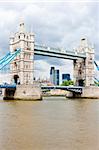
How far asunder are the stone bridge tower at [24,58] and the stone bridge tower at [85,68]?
14.8 m

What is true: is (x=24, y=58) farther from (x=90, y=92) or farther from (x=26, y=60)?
(x=90, y=92)

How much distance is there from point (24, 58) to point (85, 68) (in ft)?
53.3

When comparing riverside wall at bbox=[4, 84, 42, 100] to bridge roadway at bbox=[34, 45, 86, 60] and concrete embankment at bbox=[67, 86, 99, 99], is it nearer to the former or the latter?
bridge roadway at bbox=[34, 45, 86, 60]

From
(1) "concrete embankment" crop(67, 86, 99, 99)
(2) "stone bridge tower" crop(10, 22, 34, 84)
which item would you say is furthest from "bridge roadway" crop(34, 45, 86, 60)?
(1) "concrete embankment" crop(67, 86, 99, 99)

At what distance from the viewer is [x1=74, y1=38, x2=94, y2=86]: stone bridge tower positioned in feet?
207

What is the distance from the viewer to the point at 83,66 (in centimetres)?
6347

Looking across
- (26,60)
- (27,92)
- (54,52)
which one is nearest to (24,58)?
(26,60)

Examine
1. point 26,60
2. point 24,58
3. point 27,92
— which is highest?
point 24,58

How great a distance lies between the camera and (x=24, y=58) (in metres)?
51.6

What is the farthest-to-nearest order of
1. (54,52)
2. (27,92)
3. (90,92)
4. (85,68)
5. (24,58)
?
(85,68), (54,52), (90,92), (24,58), (27,92)

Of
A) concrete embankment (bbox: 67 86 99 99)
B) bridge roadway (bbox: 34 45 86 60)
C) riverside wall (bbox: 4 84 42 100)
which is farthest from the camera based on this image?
concrete embankment (bbox: 67 86 99 99)

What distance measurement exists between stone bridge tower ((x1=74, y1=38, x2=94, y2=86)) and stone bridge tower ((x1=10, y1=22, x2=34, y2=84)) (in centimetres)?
1483

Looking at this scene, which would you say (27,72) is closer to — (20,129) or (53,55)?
(53,55)

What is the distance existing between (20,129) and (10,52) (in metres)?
42.3
